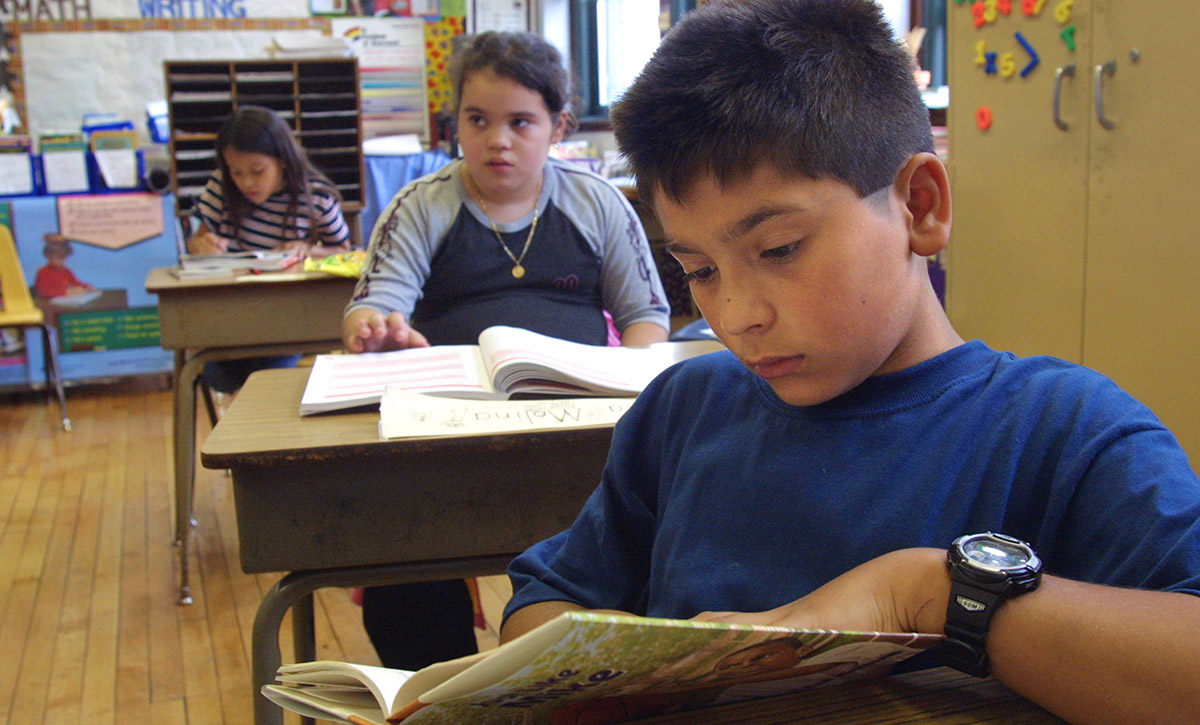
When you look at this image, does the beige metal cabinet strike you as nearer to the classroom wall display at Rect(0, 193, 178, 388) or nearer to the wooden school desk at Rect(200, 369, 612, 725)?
the wooden school desk at Rect(200, 369, 612, 725)

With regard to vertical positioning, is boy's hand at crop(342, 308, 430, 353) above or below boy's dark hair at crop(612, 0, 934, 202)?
below

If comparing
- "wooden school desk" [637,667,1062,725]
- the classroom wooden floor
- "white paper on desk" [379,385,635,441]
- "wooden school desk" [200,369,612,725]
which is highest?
"wooden school desk" [637,667,1062,725]

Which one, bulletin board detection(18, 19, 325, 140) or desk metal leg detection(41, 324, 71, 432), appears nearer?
desk metal leg detection(41, 324, 71, 432)

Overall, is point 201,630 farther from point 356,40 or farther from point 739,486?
point 356,40

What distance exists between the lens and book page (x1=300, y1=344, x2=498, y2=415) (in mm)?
1201

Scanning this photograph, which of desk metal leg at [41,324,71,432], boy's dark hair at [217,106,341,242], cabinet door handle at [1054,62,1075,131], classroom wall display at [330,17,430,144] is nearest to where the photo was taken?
cabinet door handle at [1054,62,1075,131]

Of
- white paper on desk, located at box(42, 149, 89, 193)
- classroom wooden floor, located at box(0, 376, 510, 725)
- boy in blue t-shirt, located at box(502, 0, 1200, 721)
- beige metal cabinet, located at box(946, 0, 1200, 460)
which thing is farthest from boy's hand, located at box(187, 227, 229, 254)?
boy in blue t-shirt, located at box(502, 0, 1200, 721)

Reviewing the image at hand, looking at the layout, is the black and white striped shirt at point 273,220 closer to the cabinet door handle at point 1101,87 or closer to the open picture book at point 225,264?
the open picture book at point 225,264

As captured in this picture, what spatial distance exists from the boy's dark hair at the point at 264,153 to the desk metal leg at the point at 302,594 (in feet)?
6.83

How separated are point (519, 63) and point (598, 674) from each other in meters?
1.54

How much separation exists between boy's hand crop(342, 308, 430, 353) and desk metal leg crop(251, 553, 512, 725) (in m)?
0.43

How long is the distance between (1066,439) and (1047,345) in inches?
98.4

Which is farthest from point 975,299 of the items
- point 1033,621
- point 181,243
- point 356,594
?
point 181,243

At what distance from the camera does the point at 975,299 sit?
3203 mm
